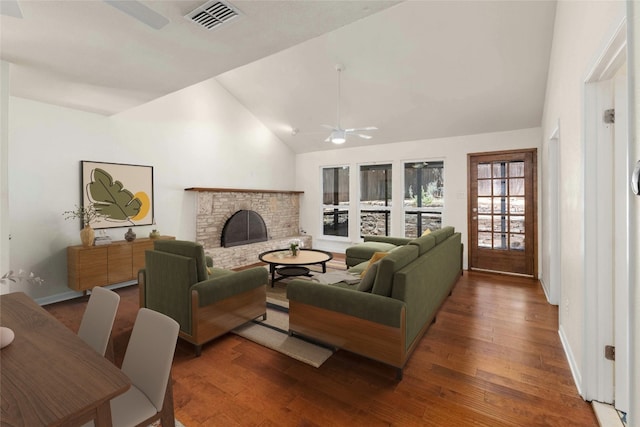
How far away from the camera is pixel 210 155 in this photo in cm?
584

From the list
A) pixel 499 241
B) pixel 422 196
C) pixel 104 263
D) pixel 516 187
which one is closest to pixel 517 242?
pixel 499 241

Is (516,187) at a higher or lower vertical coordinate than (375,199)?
higher

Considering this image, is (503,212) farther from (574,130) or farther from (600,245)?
(600,245)

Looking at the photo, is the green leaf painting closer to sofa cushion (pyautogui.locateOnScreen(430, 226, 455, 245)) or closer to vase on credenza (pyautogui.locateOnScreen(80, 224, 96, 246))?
vase on credenza (pyautogui.locateOnScreen(80, 224, 96, 246))

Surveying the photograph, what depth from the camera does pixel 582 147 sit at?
199cm

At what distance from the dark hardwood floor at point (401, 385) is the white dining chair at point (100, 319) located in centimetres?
66

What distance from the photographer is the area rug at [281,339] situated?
2.50 metres

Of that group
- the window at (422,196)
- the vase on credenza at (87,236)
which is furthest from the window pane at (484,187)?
the vase on credenza at (87,236)

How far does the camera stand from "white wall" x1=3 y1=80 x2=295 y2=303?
3707 millimetres

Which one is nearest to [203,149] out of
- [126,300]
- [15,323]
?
[126,300]

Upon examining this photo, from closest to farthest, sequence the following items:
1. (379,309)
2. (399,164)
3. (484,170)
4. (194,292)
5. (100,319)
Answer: (100,319), (379,309), (194,292), (484,170), (399,164)

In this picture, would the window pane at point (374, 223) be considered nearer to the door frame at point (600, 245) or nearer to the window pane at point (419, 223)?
the window pane at point (419, 223)

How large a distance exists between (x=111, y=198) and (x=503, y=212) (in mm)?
6279

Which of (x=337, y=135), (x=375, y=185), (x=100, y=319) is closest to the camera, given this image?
(x=100, y=319)
